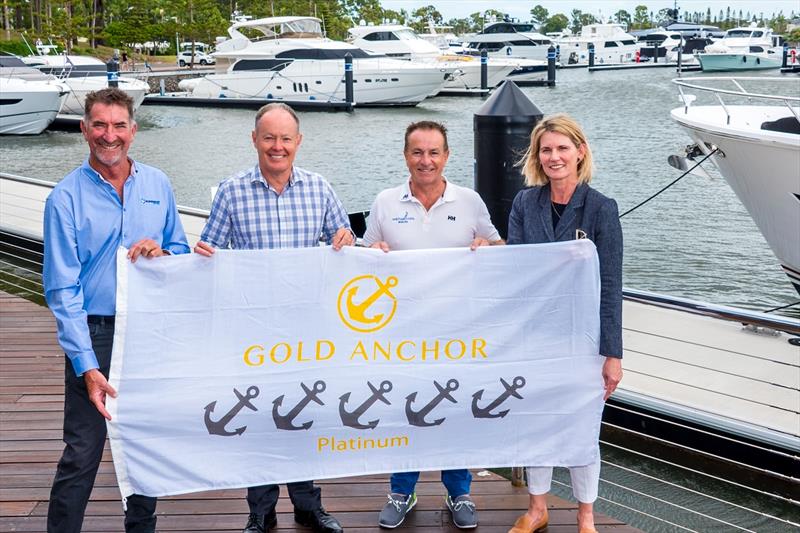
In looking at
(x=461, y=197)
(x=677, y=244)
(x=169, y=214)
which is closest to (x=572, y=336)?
(x=461, y=197)

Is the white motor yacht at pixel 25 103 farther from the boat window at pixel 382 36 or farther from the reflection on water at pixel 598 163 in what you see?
the boat window at pixel 382 36

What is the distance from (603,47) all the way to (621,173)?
50.1 metres

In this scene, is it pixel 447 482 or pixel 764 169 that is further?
pixel 764 169

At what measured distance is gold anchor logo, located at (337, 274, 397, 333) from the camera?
3.45 m

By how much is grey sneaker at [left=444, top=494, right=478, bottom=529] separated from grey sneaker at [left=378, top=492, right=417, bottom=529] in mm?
198

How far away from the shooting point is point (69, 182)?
3.04 m

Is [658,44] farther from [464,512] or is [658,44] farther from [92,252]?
[92,252]

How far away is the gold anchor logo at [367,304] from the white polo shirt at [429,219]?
0.62ft

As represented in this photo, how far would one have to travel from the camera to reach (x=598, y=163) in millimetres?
23250

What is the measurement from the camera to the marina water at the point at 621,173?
17.7ft

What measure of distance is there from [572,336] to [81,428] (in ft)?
5.85

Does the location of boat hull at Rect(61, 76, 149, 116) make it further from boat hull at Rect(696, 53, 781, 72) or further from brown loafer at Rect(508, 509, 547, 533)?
boat hull at Rect(696, 53, 781, 72)

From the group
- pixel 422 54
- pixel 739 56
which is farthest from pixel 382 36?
pixel 739 56

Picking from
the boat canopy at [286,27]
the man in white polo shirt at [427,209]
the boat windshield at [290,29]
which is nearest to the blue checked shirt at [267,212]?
the man in white polo shirt at [427,209]
